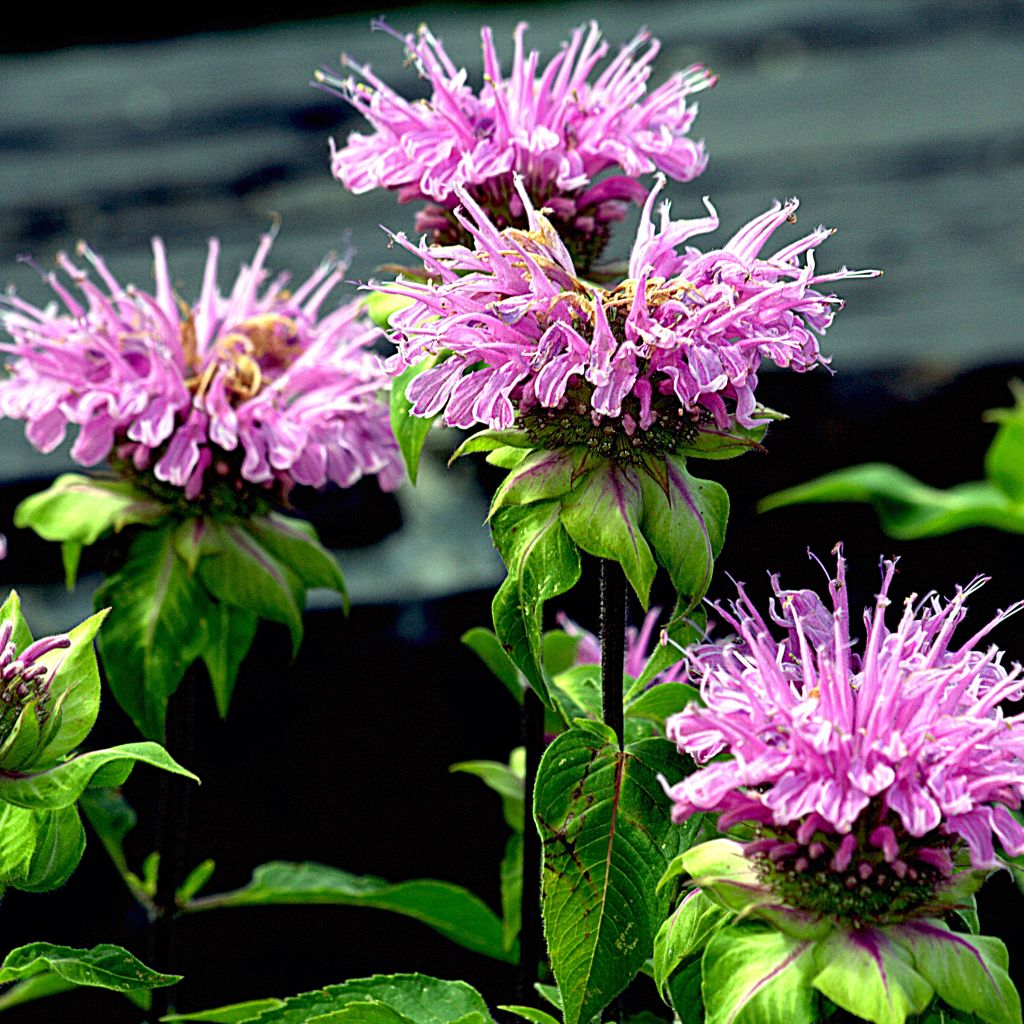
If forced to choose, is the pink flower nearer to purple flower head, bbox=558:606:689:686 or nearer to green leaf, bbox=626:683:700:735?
green leaf, bbox=626:683:700:735

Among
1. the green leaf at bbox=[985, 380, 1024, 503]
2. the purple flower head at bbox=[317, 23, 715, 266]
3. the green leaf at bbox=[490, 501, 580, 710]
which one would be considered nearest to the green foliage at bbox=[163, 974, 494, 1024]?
the green leaf at bbox=[490, 501, 580, 710]

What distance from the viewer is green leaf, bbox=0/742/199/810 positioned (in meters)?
0.82

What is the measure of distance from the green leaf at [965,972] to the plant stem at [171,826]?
2.06 ft

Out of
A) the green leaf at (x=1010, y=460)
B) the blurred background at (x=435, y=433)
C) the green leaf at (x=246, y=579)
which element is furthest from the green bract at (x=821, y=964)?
the green leaf at (x=1010, y=460)

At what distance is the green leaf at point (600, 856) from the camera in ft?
2.80

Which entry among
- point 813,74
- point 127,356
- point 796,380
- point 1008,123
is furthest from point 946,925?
point 813,74

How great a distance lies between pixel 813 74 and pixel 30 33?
259 centimetres

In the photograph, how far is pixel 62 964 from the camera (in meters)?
0.83

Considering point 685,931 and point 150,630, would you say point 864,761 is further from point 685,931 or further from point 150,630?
point 150,630

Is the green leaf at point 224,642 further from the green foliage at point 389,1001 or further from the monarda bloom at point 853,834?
the monarda bloom at point 853,834

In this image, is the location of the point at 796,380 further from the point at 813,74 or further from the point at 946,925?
the point at 813,74

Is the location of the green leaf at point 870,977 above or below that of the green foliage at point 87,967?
below

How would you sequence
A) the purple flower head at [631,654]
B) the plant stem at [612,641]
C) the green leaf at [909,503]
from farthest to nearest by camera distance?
the green leaf at [909,503], the purple flower head at [631,654], the plant stem at [612,641]

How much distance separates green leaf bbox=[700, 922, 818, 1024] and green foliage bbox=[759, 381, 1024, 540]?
32.8 inches
